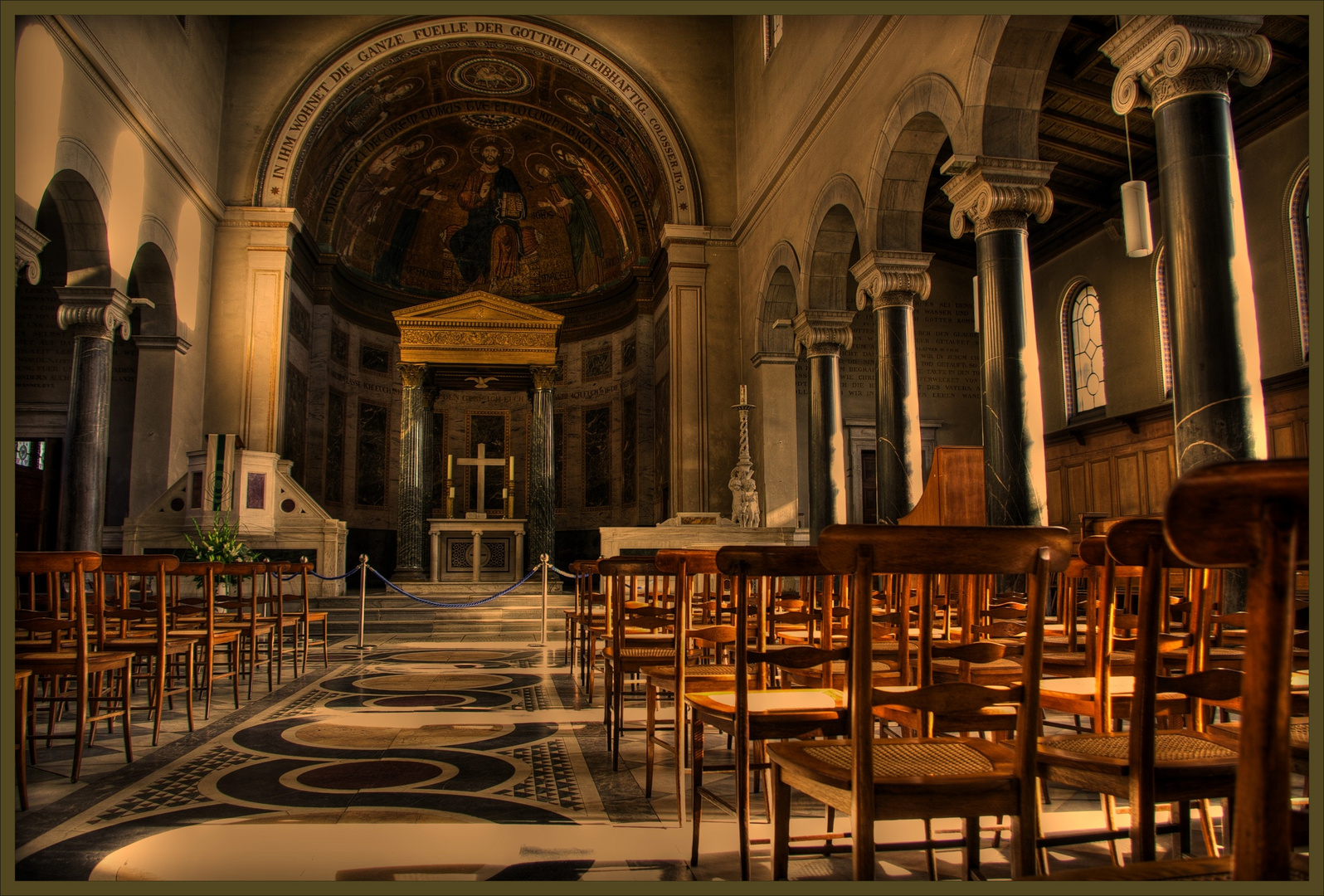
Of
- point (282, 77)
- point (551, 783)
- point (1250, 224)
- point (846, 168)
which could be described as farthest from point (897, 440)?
point (282, 77)

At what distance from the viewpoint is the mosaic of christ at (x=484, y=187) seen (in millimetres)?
15680

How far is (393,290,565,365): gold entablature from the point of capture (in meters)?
14.4

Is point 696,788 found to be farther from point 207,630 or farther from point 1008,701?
point 207,630

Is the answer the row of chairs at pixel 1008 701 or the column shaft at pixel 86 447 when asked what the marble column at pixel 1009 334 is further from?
the column shaft at pixel 86 447

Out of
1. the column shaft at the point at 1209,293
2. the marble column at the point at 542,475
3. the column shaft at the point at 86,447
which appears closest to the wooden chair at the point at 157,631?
the column shaft at the point at 1209,293

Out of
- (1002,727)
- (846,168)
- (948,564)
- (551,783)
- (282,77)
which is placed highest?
(282,77)

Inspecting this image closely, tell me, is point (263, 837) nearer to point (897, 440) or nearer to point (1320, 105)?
point (1320, 105)

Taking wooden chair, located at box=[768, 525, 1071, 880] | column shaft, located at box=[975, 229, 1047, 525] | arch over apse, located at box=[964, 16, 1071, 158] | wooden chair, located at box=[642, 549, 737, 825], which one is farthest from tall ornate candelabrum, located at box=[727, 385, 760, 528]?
wooden chair, located at box=[768, 525, 1071, 880]

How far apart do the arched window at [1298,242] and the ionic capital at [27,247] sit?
40.1 feet

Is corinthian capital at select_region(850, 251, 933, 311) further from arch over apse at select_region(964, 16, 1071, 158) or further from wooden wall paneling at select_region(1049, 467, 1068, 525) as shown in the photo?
wooden wall paneling at select_region(1049, 467, 1068, 525)

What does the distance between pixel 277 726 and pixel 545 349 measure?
34.0ft

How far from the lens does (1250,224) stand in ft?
31.9

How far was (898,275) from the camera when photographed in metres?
8.97

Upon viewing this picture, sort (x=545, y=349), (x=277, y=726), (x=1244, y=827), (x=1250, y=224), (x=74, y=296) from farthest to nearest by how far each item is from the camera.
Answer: (x=545, y=349) → (x=74, y=296) → (x=1250, y=224) → (x=277, y=726) → (x=1244, y=827)
